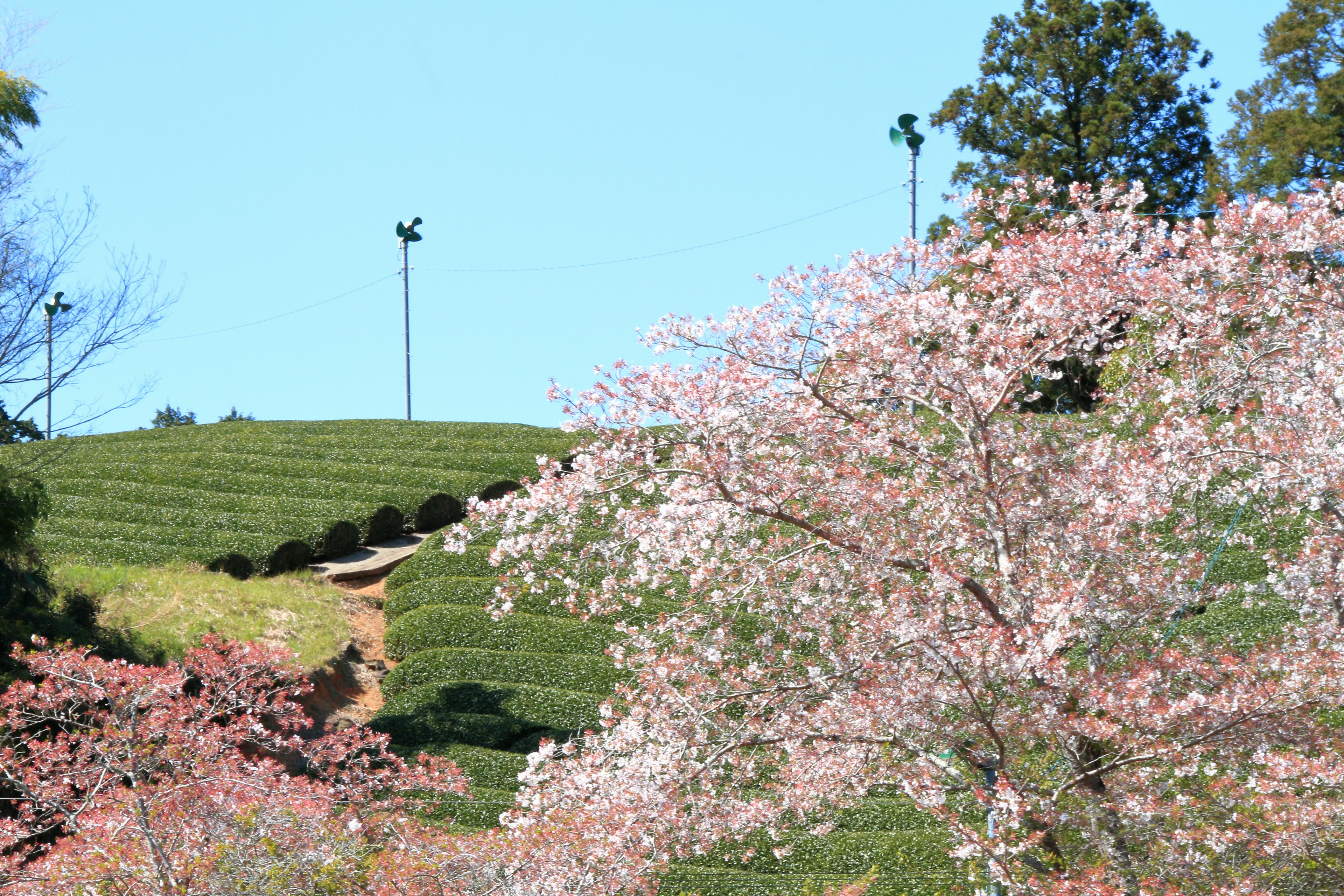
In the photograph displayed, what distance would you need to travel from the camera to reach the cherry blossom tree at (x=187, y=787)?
6406 mm

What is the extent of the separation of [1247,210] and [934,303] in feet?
8.82

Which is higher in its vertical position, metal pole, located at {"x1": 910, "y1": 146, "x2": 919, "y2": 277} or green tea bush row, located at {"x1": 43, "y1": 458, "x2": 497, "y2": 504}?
metal pole, located at {"x1": 910, "y1": 146, "x2": 919, "y2": 277}

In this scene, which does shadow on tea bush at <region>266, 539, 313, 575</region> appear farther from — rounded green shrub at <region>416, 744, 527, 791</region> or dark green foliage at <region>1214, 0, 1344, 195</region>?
dark green foliage at <region>1214, 0, 1344, 195</region>

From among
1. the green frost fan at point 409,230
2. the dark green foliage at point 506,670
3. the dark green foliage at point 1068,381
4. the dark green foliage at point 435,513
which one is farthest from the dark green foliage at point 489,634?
the green frost fan at point 409,230

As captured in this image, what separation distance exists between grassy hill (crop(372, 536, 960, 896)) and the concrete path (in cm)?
87

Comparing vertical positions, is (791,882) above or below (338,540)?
below

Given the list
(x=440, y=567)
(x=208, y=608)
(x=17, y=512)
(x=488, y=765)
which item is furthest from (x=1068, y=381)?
(x=17, y=512)

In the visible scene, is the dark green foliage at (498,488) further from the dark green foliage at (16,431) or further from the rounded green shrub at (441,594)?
the dark green foliage at (16,431)

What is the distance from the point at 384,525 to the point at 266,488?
328 centimetres

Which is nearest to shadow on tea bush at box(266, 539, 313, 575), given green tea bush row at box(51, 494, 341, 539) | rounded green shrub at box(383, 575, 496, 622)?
green tea bush row at box(51, 494, 341, 539)

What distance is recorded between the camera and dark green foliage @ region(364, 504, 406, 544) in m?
19.2

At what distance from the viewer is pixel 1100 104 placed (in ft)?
100

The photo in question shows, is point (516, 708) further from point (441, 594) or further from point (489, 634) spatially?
point (441, 594)

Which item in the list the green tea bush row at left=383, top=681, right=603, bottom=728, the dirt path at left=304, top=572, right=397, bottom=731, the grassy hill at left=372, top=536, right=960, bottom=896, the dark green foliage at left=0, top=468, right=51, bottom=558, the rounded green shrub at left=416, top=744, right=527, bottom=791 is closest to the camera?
the grassy hill at left=372, top=536, right=960, bottom=896
